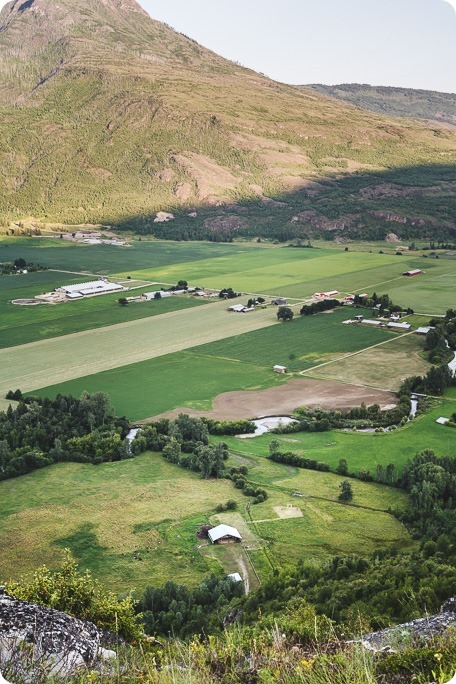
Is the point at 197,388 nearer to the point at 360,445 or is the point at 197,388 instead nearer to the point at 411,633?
the point at 360,445

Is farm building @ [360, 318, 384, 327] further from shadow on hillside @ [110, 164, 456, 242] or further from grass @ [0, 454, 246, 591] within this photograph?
shadow on hillside @ [110, 164, 456, 242]

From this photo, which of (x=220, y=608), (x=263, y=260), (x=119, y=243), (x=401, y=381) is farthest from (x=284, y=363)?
(x=119, y=243)

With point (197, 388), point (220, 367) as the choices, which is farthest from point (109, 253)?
point (197, 388)

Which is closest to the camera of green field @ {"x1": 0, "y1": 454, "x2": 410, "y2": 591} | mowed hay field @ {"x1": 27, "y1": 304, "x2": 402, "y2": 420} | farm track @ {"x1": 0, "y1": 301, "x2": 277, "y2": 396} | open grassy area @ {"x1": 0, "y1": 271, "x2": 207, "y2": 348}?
green field @ {"x1": 0, "y1": 454, "x2": 410, "y2": 591}

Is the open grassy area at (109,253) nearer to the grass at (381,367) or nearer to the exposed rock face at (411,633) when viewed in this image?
the grass at (381,367)

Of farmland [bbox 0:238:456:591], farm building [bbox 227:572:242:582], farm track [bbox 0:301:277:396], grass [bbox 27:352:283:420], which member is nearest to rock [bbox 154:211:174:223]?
farmland [bbox 0:238:456:591]

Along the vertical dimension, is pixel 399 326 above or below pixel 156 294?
below
